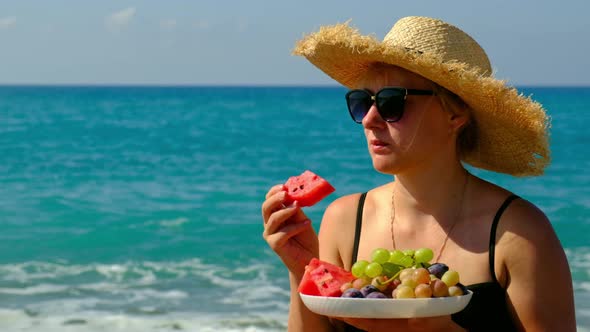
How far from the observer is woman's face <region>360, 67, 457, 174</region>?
3.75m

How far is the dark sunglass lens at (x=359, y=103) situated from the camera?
3800 millimetres

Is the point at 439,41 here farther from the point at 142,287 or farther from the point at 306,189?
the point at 142,287

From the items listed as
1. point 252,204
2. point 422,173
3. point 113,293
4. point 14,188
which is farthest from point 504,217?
point 14,188

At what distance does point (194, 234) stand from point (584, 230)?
238 inches

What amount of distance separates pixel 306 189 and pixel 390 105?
0.43m

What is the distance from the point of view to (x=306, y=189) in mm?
3748

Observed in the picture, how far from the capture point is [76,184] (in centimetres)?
2316

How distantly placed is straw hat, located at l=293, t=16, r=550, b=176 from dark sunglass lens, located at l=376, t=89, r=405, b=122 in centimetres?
13

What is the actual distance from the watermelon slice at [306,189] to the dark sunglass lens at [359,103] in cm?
28

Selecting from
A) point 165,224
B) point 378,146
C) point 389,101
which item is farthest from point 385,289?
point 165,224

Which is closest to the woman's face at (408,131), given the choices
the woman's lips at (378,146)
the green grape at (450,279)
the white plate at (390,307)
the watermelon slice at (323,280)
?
the woman's lips at (378,146)

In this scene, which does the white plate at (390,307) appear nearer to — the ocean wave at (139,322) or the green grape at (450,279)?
the green grape at (450,279)

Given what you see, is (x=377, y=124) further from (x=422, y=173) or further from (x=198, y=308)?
(x=198, y=308)

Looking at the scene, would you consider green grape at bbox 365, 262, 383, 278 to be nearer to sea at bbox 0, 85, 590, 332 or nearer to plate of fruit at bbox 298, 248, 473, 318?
plate of fruit at bbox 298, 248, 473, 318
